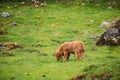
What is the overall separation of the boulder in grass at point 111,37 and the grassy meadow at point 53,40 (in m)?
1.17

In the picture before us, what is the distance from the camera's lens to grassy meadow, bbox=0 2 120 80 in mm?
22422

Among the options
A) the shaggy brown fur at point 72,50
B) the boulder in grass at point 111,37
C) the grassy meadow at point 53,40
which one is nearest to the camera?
the grassy meadow at point 53,40

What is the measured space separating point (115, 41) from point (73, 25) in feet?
44.1

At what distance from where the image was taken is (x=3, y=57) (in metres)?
30.6

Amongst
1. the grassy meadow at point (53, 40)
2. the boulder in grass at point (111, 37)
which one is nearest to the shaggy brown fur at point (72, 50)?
the grassy meadow at point (53, 40)

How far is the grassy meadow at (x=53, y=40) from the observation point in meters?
22.4

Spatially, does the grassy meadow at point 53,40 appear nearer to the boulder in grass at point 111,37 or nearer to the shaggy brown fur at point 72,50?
the shaggy brown fur at point 72,50

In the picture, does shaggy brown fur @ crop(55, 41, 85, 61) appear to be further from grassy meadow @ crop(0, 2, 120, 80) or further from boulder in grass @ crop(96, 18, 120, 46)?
boulder in grass @ crop(96, 18, 120, 46)

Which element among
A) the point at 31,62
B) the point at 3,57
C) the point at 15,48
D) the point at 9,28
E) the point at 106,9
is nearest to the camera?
the point at 31,62

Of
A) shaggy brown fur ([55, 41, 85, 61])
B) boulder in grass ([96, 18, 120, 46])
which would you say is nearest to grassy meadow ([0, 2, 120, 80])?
shaggy brown fur ([55, 41, 85, 61])

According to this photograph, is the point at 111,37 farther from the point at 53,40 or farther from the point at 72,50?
the point at 72,50

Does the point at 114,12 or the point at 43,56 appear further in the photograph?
the point at 114,12

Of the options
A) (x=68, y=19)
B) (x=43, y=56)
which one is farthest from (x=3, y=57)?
(x=68, y=19)

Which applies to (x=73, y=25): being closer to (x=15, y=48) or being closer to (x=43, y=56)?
(x=15, y=48)
